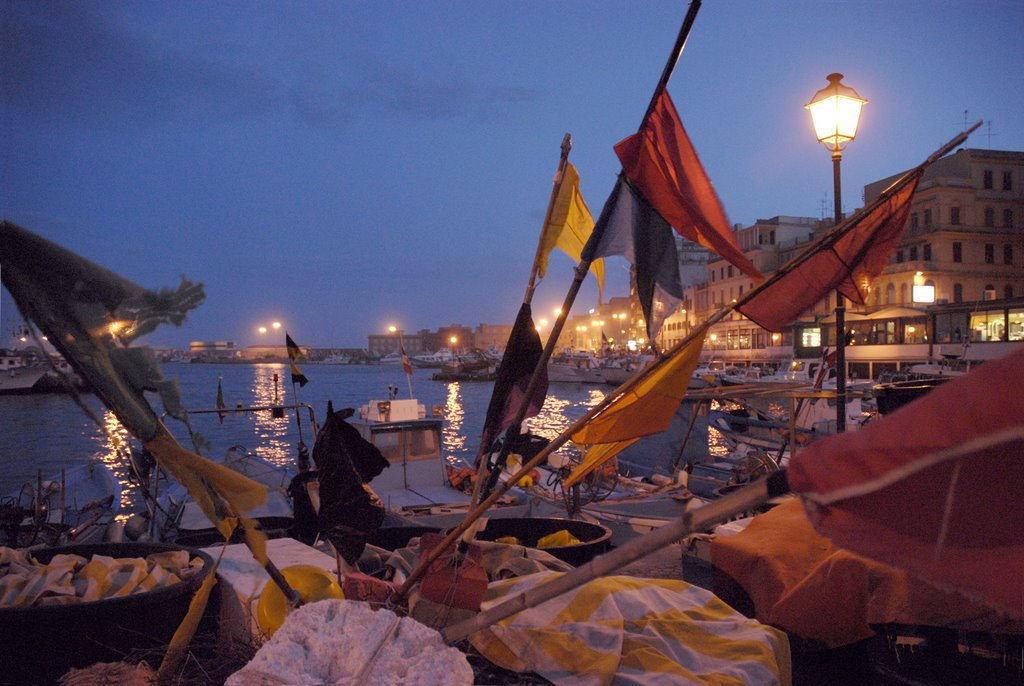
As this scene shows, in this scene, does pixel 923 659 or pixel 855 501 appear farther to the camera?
pixel 923 659

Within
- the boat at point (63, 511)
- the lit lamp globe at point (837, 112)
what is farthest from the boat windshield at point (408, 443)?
the lit lamp globe at point (837, 112)

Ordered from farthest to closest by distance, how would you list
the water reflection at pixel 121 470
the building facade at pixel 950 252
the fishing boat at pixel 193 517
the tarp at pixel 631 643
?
the building facade at pixel 950 252 → the water reflection at pixel 121 470 → the fishing boat at pixel 193 517 → the tarp at pixel 631 643

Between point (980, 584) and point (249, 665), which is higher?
point (980, 584)

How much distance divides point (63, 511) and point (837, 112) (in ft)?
47.0

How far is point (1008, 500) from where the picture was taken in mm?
1887

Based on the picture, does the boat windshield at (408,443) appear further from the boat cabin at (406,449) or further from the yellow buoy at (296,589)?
the yellow buoy at (296,589)

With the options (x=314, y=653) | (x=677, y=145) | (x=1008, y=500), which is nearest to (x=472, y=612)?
(x=314, y=653)

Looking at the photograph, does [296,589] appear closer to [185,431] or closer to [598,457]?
[598,457]

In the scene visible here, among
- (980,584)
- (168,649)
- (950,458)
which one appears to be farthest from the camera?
(168,649)

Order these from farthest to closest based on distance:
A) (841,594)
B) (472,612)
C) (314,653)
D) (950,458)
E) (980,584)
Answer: (841,594) < (472,612) < (314,653) < (980,584) < (950,458)

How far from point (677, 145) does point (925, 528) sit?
3146 millimetres

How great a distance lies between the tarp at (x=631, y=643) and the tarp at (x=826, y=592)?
3.57ft

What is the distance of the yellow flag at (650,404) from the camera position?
463cm

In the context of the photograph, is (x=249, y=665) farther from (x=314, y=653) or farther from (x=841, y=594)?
(x=841, y=594)
